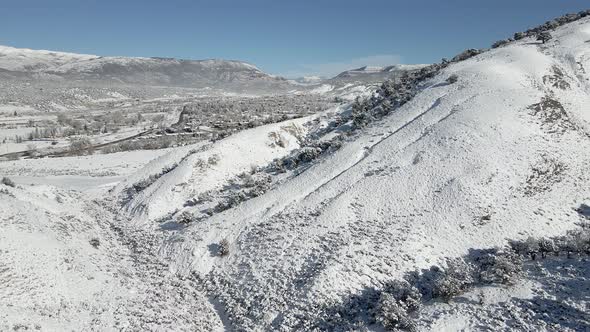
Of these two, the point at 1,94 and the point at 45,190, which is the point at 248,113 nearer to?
the point at 45,190

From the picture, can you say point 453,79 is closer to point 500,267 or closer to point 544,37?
point 544,37

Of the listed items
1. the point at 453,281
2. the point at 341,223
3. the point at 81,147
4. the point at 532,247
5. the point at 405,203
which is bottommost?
the point at 453,281

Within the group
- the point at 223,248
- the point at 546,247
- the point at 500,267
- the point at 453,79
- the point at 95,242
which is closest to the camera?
the point at 500,267

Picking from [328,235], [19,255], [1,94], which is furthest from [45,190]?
[1,94]

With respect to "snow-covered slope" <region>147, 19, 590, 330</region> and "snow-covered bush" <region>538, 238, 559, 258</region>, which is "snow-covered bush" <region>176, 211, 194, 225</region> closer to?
"snow-covered slope" <region>147, 19, 590, 330</region>

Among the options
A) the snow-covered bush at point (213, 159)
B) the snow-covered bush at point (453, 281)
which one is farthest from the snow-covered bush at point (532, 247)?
the snow-covered bush at point (213, 159)

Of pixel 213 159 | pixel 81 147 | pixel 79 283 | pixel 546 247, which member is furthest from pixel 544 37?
pixel 81 147

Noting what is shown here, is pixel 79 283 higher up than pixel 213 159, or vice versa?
pixel 213 159

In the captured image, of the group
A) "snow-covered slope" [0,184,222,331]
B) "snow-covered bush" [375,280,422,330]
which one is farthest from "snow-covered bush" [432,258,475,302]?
"snow-covered slope" [0,184,222,331]
